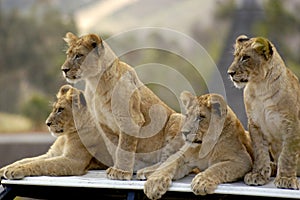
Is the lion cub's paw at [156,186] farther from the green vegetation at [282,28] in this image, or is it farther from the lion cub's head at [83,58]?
the green vegetation at [282,28]

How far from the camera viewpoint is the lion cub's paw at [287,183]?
3.70m

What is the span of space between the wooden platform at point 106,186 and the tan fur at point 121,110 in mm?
124

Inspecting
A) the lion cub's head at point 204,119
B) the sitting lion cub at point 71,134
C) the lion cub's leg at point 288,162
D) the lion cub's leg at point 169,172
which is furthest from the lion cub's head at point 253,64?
the sitting lion cub at point 71,134

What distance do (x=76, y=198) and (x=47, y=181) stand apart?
425 millimetres

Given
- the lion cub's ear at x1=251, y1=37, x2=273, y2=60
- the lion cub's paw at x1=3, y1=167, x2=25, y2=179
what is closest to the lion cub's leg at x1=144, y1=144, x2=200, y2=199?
the lion cub's ear at x1=251, y1=37, x2=273, y2=60

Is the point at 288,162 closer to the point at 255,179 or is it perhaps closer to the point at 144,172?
the point at 255,179

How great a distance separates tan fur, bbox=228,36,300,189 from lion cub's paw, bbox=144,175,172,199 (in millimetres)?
430

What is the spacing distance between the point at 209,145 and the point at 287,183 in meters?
0.52

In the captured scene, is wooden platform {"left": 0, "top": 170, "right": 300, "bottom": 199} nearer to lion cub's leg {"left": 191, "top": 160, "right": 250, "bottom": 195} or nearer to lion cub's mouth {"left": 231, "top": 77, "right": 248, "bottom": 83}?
lion cub's leg {"left": 191, "top": 160, "right": 250, "bottom": 195}

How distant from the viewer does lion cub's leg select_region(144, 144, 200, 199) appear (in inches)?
147

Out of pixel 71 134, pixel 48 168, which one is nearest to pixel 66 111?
pixel 71 134

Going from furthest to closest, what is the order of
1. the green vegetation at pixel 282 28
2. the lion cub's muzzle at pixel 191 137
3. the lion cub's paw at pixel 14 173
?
the green vegetation at pixel 282 28 → the lion cub's paw at pixel 14 173 → the lion cub's muzzle at pixel 191 137

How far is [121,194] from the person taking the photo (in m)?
4.08

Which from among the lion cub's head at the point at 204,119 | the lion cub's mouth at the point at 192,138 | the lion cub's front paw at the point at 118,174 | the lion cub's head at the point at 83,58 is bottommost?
the lion cub's front paw at the point at 118,174
